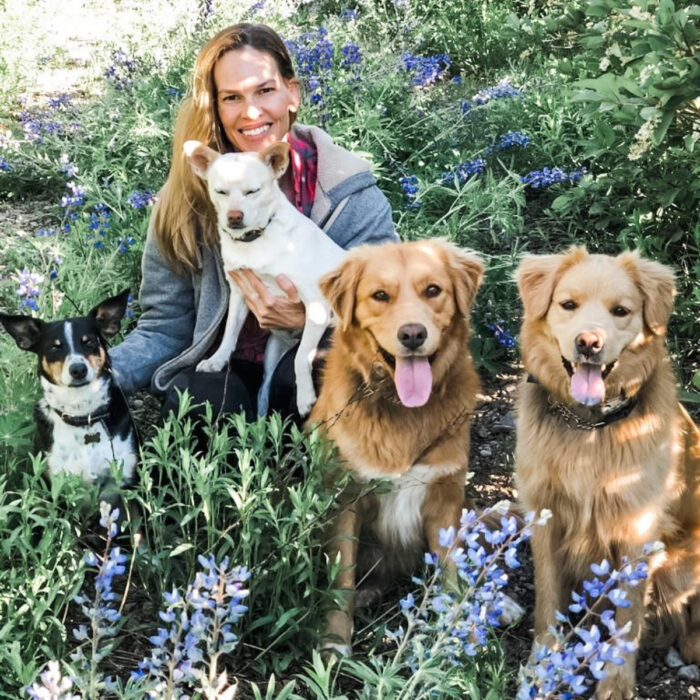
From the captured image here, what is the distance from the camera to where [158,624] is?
113 inches

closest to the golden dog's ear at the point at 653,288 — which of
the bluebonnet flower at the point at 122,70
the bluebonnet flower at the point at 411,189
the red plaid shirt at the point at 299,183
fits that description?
the red plaid shirt at the point at 299,183

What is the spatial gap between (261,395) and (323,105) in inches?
111

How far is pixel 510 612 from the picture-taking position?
126 inches

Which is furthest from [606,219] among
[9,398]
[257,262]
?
[9,398]

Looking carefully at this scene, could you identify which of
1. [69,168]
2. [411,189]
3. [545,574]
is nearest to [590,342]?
[545,574]

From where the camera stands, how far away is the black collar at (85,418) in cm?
317

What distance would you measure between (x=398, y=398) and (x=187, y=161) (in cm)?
141

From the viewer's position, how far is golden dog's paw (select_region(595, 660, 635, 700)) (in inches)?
112

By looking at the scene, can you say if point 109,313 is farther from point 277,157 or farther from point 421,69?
point 421,69

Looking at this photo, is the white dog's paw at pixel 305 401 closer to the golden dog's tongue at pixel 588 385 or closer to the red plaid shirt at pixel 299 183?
the red plaid shirt at pixel 299 183

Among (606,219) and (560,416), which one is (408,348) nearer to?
(560,416)

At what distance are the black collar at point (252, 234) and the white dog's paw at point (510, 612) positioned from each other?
5.53 feet

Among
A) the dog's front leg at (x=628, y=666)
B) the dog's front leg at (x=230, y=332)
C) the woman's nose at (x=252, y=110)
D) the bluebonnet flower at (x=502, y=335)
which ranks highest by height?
the woman's nose at (x=252, y=110)

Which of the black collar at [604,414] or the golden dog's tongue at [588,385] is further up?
the golden dog's tongue at [588,385]
